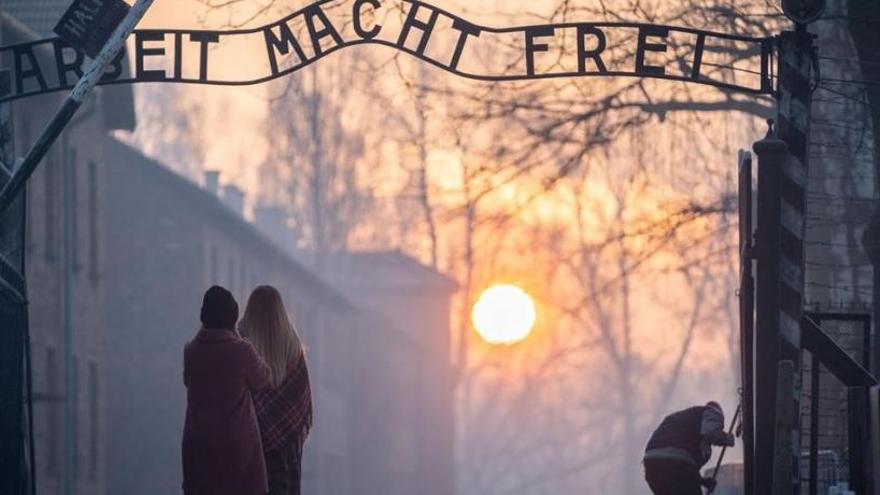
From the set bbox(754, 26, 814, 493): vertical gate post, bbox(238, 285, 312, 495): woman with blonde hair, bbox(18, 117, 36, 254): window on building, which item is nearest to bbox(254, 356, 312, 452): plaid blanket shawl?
bbox(238, 285, 312, 495): woman with blonde hair

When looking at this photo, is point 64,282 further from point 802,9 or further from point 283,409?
point 283,409

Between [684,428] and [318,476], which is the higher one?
[684,428]

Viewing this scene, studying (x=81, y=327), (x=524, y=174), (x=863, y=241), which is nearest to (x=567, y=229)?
(x=81, y=327)

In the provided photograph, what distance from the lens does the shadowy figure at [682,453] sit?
591 inches

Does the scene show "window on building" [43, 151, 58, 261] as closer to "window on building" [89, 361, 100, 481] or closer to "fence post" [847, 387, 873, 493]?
"window on building" [89, 361, 100, 481]

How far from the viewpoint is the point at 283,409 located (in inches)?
493

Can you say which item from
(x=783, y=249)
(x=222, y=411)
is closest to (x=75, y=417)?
(x=783, y=249)

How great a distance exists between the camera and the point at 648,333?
74.4 metres

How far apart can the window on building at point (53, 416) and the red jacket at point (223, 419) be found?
25.2 m

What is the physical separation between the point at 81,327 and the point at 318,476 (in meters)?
21.0

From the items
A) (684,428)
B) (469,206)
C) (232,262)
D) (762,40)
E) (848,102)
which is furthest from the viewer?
(232,262)

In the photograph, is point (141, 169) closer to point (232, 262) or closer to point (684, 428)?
point (232, 262)

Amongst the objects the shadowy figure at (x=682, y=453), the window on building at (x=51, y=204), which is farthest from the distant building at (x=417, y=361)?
the shadowy figure at (x=682, y=453)

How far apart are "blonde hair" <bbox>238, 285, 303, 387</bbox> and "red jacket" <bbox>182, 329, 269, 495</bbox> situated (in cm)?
23
